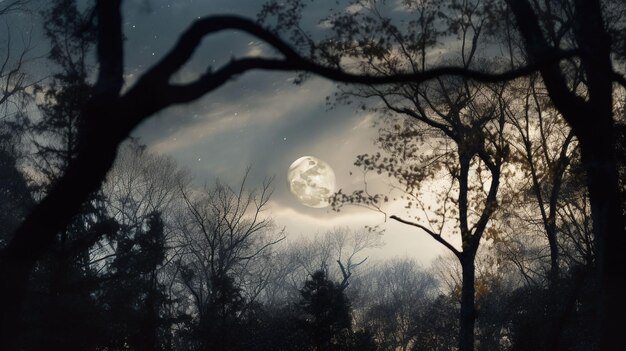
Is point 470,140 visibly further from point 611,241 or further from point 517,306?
point 517,306

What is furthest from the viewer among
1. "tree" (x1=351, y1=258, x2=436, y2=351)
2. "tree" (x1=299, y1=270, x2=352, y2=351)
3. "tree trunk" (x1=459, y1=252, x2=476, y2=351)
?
Result: "tree" (x1=351, y1=258, x2=436, y2=351)

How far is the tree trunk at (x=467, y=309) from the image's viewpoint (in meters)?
16.0

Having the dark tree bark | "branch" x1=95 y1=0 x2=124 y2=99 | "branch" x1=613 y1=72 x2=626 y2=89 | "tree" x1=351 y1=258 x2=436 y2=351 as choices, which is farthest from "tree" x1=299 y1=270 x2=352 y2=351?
"tree" x1=351 y1=258 x2=436 y2=351

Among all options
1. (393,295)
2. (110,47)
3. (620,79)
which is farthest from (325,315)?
(393,295)

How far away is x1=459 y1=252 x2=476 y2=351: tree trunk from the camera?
16.0 meters

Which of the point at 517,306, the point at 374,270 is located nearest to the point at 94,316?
the point at 517,306

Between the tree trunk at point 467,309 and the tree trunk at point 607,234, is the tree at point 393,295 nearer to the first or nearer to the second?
the tree trunk at point 467,309

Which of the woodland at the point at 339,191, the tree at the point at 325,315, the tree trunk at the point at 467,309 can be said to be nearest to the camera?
the woodland at the point at 339,191

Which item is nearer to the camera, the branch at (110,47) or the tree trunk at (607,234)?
the branch at (110,47)

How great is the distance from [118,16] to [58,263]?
1344 cm

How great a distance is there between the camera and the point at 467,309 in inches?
637

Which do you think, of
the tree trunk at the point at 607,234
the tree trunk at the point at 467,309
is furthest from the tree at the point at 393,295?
the tree trunk at the point at 607,234

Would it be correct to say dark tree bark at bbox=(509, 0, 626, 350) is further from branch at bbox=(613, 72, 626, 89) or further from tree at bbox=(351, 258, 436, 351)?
tree at bbox=(351, 258, 436, 351)

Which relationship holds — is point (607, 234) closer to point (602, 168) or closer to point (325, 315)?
point (602, 168)
